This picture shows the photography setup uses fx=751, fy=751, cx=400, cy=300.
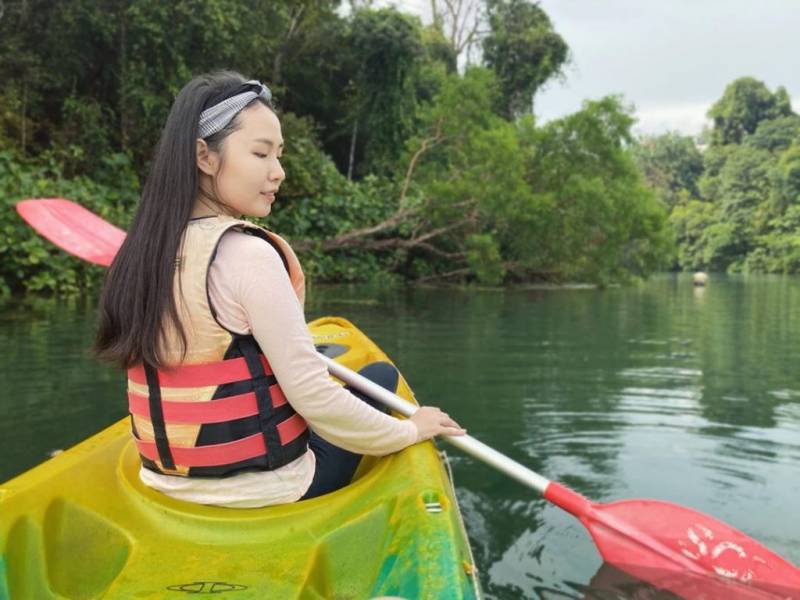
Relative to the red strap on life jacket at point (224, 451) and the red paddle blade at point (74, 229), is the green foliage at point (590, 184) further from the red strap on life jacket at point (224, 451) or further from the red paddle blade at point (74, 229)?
the red strap on life jacket at point (224, 451)

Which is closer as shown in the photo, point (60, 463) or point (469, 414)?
point (60, 463)

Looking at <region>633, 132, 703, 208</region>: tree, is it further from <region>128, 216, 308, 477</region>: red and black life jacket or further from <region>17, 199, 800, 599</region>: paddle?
<region>128, 216, 308, 477</region>: red and black life jacket

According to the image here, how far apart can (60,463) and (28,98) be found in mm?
11107

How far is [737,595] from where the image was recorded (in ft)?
6.06

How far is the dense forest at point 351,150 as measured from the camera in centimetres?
1051

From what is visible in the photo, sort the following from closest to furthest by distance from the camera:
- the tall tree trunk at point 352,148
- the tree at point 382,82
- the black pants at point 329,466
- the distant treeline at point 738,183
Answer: the black pants at point 329,466 → the tree at point 382,82 → the tall tree trunk at point 352,148 → the distant treeline at point 738,183

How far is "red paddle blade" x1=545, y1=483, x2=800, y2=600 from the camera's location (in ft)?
6.09

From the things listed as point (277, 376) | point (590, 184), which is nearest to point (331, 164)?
point (590, 184)

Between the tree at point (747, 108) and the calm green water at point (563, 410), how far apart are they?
45737 mm

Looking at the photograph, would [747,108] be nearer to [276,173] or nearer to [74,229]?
[74,229]

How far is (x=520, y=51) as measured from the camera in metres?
21.8

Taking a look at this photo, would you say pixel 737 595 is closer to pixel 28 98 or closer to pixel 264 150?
pixel 264 150

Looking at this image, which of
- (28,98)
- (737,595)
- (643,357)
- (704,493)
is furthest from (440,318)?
(28,98)

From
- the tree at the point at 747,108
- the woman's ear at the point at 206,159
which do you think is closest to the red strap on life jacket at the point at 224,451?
the woman's ear at the point at 206,159
